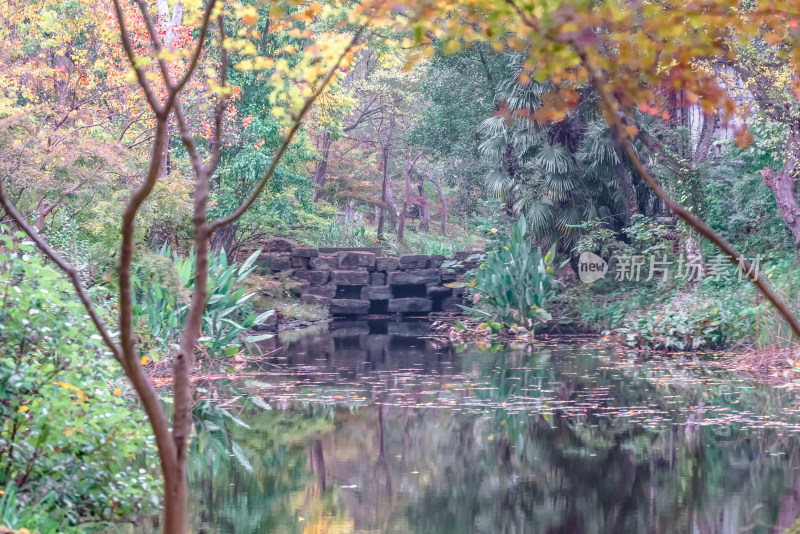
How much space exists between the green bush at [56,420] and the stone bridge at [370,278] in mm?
17441

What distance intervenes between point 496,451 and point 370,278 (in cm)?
1615

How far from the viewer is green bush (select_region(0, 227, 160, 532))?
4.35 meters

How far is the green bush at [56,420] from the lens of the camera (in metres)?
4.35

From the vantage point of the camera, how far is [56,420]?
4.33 metres

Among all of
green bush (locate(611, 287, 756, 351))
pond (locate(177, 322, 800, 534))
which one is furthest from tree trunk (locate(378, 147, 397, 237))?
pond (locate(177, 322, 800, 534))

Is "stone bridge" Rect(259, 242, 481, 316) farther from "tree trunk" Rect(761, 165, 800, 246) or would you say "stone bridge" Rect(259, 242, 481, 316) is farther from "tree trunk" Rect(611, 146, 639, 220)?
"tree trunk" Rect(761, 165, 800, 246)

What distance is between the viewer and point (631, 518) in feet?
16.4

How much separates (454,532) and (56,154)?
8.85 meters

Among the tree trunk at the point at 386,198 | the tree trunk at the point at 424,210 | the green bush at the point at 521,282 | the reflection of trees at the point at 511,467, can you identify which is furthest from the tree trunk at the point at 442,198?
the reflection of trees at the point at 511,467

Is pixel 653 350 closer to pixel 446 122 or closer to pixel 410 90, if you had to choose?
pixel 446 122

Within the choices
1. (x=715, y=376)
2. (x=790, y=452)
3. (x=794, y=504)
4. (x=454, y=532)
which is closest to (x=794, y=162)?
(x=715, y=376)

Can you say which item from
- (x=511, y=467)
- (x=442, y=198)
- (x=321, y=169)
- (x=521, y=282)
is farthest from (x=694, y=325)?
(x=442, y=198)

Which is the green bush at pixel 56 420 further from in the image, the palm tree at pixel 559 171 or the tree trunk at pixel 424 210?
the tree trunk at pixel 424 210

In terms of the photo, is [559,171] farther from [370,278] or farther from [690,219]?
[690,219]
